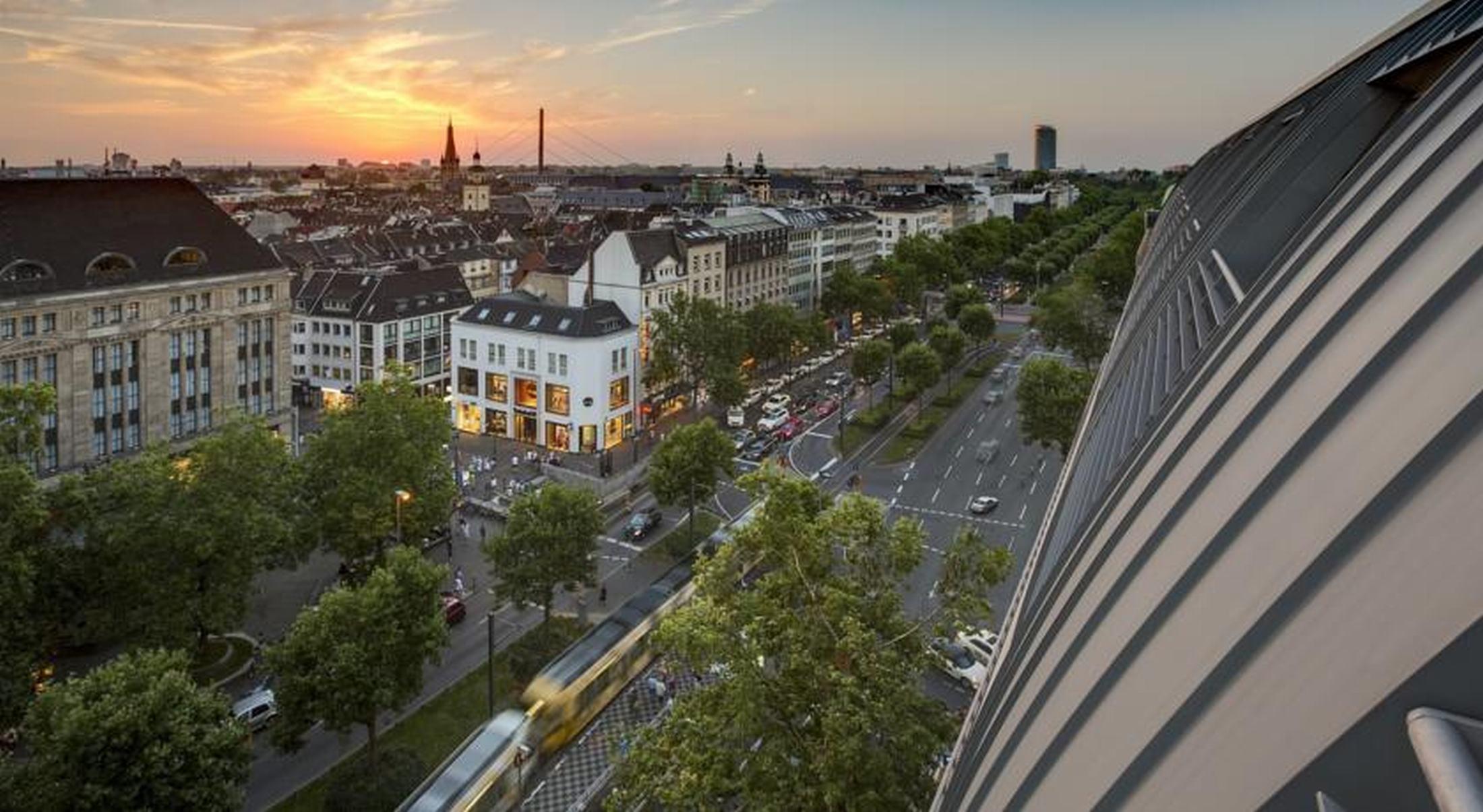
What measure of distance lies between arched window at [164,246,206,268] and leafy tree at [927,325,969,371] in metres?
55.1

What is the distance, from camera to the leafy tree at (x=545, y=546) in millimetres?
40062

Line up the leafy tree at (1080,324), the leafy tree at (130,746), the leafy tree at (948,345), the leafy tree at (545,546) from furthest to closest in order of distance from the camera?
the leafy tree at (948,345) → the leafy tree at (1080,324) → the leafy tree at (545,546) → the leafy tree at (130,746)

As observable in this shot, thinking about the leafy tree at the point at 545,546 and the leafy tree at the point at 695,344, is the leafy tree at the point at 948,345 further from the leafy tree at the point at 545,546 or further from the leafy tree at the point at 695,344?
the leafy tree at the point at 545,546

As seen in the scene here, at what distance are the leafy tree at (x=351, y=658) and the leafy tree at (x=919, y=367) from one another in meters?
54.0

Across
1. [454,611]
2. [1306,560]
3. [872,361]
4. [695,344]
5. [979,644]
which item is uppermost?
[1306,560]

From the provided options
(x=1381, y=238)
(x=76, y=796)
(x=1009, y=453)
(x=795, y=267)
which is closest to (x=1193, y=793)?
(x=1381, y=238)

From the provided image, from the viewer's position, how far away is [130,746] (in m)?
23.4

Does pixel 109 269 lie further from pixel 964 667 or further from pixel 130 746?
pixel 964 667

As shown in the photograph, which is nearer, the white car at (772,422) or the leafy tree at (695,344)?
the white car at (772,422)

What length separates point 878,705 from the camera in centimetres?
2078

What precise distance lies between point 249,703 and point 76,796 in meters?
13.1

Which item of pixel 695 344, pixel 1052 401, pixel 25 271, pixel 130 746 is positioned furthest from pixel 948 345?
pixel 130 746

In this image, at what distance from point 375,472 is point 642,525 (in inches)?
608

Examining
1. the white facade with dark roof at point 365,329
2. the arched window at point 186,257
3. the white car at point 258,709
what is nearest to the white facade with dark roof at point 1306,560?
the white car at point 258,709
